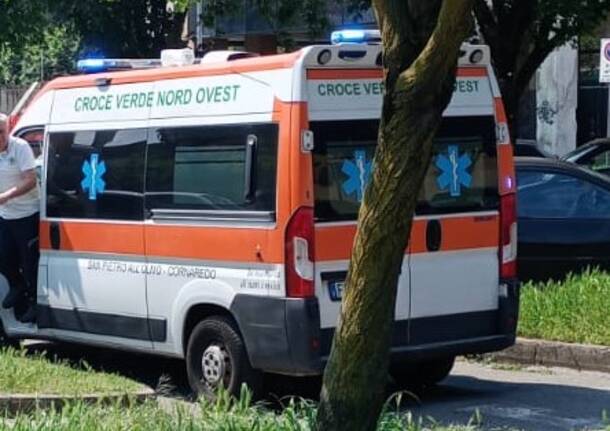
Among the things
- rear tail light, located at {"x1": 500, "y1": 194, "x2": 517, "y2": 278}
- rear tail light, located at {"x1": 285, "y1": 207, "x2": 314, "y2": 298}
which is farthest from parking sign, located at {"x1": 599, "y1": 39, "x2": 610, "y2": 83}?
rear tail light, located at {"x1": 285, "y1": 207, "x2": 314, "y2": 298}

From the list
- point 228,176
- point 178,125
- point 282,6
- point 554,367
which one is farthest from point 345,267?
point 282,6

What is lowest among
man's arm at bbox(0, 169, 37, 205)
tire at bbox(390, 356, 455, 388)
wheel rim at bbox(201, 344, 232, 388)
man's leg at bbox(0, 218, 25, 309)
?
tire at bbox(390, 356, 455, 388)

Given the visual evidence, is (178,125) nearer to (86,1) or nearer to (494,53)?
(494,53)

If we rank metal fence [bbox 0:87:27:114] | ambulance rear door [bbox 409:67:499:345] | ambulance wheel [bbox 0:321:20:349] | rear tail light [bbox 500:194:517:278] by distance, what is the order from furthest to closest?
1. metal fence [bbox 0:87:27:114]
2. ambulance wheel [bbox 0:321:20:349]
3. rear tail light [bbox 500:194:517:278]
4. ambulance rear door [bbox 409:67:499:345]

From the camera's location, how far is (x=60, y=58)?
139ft

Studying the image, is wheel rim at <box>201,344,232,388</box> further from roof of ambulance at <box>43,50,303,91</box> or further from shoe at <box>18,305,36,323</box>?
shoe at <box>18,305,36,323</box>

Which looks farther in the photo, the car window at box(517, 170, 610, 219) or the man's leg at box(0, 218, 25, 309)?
the car window at box(517, 170, 610, 219)

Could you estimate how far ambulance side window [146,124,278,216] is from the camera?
8516mm

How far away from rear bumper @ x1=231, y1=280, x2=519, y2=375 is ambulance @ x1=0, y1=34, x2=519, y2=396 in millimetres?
11

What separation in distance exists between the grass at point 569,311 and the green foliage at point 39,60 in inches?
704

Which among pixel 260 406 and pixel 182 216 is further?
pixel 182 216

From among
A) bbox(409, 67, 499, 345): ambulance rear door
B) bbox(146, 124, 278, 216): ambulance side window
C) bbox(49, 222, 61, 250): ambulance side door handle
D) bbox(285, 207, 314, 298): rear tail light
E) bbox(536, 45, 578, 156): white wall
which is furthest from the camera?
bbox(536, 45, 578, 156): white wall

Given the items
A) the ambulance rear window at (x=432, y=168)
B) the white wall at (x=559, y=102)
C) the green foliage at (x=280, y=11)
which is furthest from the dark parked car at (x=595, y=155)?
the ambulance rear window at (x=432, y=168)

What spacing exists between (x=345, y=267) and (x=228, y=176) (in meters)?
0.98
